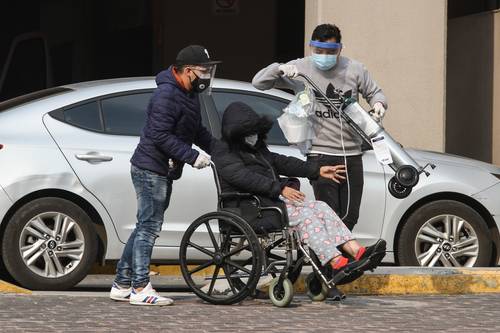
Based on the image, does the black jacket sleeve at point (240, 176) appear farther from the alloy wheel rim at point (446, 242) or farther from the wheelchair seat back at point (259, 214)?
the alloy wheel rim at point (446, 242)

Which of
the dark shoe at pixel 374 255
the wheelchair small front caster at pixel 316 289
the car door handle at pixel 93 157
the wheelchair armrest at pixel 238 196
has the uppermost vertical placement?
the car door handle at pixel 93 157

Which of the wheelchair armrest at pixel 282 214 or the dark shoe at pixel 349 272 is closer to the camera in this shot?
the dark shoe at pixel 349 272

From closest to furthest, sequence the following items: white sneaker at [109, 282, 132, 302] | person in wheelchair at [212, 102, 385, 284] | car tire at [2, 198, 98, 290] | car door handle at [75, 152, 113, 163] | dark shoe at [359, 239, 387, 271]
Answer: dark shoe at [359, 239, 387, 271]
person in wheelchair at [212, 102, 385, 284]
white sneaker at [109, 282, 132, 302]
car tire at [2, 198, 98, 290]
car door handle at [75, 152, 113, 163]

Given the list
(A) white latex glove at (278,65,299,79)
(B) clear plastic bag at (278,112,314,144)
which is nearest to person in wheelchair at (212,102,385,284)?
(B) clear plastic bag at (278,112,314,144)

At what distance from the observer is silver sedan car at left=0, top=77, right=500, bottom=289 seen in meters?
10.2

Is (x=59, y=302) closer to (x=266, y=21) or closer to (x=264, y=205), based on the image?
(x=264, y=205)

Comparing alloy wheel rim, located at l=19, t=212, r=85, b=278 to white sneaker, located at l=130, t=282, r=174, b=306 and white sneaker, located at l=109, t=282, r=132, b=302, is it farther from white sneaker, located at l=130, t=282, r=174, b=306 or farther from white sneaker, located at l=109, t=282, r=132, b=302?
white sneaker, located at l=130, t=282, r=174, b=306

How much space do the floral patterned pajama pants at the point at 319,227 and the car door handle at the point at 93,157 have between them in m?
1.63

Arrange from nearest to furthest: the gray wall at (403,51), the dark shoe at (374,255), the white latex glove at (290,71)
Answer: the dark shoe at (374,255) < the white latex glove at (290,71) < the gray wall at (403,51)

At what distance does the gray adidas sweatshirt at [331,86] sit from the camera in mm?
9789

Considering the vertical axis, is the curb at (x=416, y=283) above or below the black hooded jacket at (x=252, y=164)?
below

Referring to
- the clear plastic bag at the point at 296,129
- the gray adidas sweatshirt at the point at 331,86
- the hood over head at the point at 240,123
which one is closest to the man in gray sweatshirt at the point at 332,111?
the gray adidas sweatshirt at the point at 331,86

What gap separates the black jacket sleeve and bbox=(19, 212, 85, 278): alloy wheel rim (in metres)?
1.40

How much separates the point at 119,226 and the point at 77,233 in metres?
0.35
